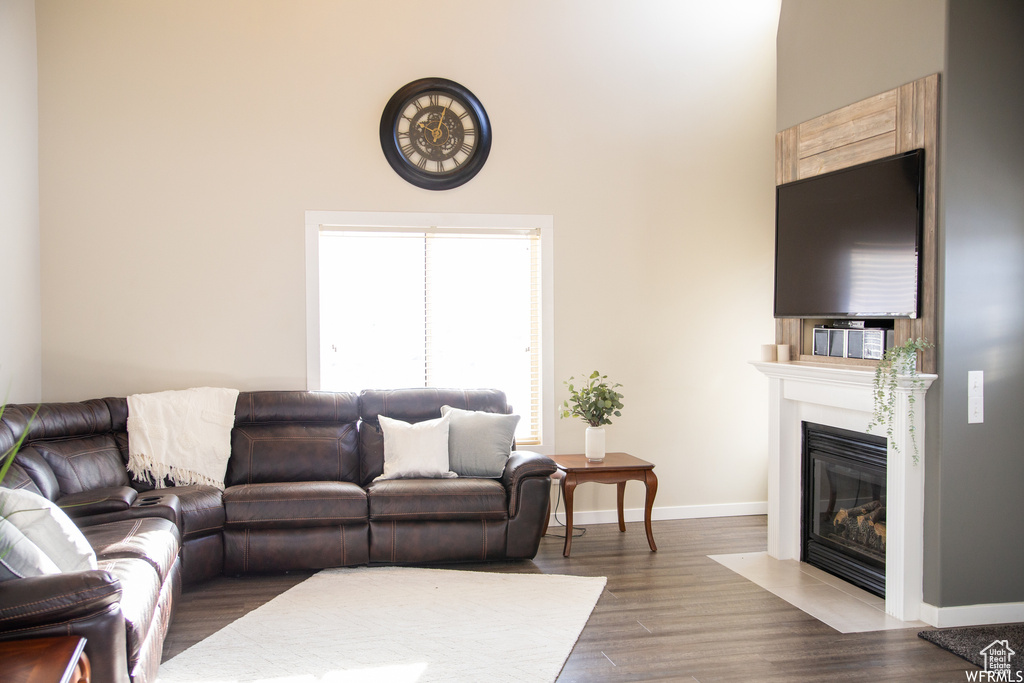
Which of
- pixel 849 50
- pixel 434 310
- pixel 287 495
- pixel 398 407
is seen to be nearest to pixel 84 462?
pixel 287 495

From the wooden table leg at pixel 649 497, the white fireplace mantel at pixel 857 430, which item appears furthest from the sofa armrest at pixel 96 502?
the white fireplace mantel at pixel 857 430

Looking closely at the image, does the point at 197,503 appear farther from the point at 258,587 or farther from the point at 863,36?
the point at 863,36

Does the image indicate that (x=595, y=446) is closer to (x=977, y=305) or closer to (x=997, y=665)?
(x=977, y=305)

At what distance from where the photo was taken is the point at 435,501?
13.7ft

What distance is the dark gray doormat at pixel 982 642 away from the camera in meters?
3.00

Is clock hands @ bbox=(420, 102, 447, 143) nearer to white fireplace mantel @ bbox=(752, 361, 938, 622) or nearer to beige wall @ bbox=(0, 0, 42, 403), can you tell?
beige wall @ bbox=(0, 0, 42, 403)

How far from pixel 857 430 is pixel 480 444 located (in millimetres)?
2051

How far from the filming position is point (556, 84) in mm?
5207

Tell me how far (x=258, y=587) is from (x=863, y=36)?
13.6 ft

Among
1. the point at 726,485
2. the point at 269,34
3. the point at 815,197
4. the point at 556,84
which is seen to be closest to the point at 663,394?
the point at 726,485

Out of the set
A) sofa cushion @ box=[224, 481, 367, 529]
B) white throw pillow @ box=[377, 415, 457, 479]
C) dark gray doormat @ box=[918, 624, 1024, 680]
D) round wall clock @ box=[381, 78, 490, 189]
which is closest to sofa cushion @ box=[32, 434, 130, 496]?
sofa cushion @ box=[224, 481, 367, 529]

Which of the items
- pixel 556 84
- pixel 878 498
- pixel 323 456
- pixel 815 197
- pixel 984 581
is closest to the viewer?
pixel 984 581

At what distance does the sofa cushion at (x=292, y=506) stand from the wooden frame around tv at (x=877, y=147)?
264 centimetres

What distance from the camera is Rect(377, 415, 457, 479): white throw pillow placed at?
174 inches
